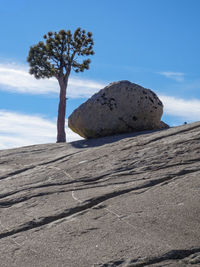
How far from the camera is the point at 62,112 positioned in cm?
2145

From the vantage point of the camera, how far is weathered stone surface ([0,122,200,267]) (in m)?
4.54

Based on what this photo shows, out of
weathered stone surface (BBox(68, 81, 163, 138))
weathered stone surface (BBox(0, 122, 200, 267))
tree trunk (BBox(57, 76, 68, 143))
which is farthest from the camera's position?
tree trunk (BBox(57, 76, 68, 143))

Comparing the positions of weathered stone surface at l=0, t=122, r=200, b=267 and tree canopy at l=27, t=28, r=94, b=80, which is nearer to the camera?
weathered stone surface at l=0, t=122, r=200, b=267

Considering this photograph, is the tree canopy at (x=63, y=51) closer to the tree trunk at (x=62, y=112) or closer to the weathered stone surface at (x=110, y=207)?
the tree trunk at (x=62, y=112)

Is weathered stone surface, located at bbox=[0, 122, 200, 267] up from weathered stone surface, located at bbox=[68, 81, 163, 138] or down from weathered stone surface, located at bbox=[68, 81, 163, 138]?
down

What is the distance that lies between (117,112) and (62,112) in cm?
1025

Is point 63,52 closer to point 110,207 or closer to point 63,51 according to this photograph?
point 63,51

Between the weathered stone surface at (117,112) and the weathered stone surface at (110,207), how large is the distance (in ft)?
8.44

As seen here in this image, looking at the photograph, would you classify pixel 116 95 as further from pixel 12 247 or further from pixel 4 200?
pixel 12 247

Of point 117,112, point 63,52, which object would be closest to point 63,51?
point 63,52

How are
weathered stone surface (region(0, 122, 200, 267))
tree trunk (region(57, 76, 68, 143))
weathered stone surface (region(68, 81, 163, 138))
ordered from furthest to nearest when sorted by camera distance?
tree trunk (region(57, 76, 68, 143)) < weathered stone surface (region(68, 81, 163, 138)) < weathered stone surface (region(0, 122, 200, 267))

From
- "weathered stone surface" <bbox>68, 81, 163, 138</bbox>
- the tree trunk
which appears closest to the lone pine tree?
the tree trunk

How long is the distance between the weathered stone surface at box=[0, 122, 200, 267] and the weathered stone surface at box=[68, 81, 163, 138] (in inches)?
101

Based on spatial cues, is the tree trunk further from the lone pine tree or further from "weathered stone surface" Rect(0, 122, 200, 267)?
"weathered stone surface" Rect(0, 122, 200, 267)
